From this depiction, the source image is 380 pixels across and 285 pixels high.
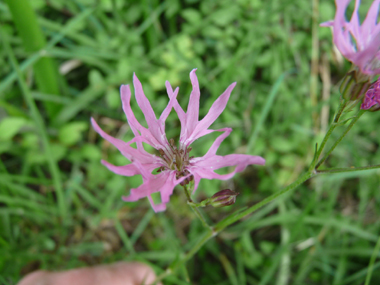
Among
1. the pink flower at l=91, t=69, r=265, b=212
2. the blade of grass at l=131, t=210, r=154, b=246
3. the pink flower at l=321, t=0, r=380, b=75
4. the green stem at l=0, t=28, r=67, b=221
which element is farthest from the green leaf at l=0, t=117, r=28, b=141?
the pink flower at l=321, t=0, r=380, b=75

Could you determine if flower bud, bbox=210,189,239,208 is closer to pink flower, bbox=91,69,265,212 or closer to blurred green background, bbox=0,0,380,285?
pink flower, bbox=91,69,265,212

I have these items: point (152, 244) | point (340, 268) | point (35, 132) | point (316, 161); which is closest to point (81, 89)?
point (35, 132)

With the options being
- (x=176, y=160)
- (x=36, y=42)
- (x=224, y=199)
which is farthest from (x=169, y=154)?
(x=36, y=42)

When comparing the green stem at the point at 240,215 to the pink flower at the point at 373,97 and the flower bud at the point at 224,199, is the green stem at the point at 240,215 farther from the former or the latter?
the pink flower at the point at 373,97

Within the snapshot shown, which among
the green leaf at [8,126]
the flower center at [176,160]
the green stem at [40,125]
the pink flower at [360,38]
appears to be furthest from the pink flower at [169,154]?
the green leaf at [8,126]

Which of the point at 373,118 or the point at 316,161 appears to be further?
the point at 373,118

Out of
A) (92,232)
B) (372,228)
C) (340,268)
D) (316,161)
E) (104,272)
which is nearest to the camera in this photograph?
(316,161)

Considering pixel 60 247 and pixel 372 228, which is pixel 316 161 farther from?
pixel 60 247
